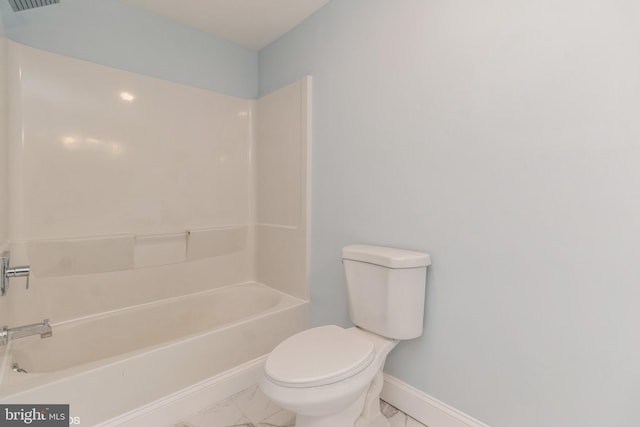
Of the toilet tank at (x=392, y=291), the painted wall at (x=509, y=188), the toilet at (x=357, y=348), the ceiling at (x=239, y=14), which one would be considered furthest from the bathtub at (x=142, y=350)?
the ceiling at (x=239, y=14)

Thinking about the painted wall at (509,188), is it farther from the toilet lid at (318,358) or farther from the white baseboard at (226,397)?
the toilet lid at (318,358)

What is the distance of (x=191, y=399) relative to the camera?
1441 mm

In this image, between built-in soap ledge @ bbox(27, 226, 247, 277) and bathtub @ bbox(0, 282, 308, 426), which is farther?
built-in soap ledge @ bbox(27, 226, 247, 277)

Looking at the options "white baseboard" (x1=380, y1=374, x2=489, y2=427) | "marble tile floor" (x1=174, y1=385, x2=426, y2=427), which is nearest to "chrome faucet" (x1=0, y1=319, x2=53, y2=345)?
"marble tile floor" (x1=174, y1=385, x2=426, y2=427)

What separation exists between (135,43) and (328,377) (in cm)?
222

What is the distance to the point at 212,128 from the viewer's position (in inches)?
86.7

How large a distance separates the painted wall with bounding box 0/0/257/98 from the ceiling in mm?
82

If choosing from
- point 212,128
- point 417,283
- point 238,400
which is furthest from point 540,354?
point 212,128

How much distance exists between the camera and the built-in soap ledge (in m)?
1.59

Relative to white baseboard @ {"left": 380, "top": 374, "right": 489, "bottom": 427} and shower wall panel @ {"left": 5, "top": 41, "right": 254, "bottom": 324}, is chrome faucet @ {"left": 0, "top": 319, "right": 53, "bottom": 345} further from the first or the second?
white baseboard @ {"left": 380, "top": 374, "right": 489, "bottom": 427}

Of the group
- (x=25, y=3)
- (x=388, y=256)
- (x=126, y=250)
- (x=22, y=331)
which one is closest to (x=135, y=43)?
(x=25, y=3)

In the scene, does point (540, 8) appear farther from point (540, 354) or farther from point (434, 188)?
point (540, 354)

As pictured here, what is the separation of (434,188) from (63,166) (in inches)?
78.8

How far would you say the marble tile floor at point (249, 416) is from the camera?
54.1 inches
